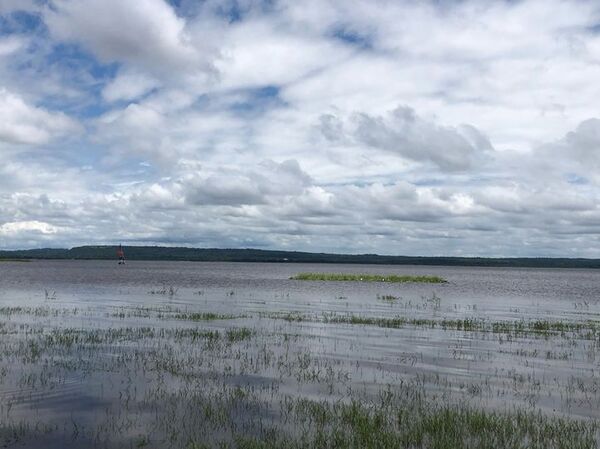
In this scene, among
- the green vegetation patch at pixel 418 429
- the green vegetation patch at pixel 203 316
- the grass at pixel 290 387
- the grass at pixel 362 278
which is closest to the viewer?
the green vegetation patch at pixel 418 429

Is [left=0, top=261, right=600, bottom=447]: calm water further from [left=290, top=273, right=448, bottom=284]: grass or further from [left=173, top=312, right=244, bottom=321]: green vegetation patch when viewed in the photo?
[left=290, top=273, right=448, bottom=284]: grass

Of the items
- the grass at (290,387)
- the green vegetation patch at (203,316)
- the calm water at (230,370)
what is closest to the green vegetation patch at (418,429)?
the grass at (290,387)

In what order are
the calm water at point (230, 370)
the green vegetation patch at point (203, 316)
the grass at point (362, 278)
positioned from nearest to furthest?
the calm water at point (230, 370) → the green vegetation patch at point (203, 316) → the grass at point (362, 278)

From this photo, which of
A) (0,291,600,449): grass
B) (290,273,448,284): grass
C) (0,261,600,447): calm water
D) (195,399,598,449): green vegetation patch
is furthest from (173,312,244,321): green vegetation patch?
(290,273,448,284): grass

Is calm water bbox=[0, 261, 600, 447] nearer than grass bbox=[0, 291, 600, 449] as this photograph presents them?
No

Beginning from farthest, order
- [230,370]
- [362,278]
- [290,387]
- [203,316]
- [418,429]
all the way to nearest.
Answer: [362,278] < [203,316] < [230,370] < [290,387] < [418,429]

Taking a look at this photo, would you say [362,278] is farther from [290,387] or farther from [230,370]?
[290,387]

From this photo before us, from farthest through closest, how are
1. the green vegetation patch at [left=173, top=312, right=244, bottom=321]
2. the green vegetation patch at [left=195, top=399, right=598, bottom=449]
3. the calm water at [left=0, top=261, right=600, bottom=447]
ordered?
1. the green vegetation patch at [left=173, top=312, right=244, bottom=321]
2. the calm water at [left=0, top=261, right=600, bottom=447]
3. the green vegetation patch at [left=195, top=399, right=598, bottom=449]

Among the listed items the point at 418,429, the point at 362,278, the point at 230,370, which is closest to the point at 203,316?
the point at 230,370

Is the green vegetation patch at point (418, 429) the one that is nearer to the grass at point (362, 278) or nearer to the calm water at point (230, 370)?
the calm water at point (230, 370)

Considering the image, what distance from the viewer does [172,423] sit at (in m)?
15.1

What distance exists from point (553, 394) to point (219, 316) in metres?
26.1

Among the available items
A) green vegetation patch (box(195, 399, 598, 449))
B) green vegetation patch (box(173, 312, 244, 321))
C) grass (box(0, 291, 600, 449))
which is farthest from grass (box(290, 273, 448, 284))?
green vegetation patch (box(195, 399, 598, 449))

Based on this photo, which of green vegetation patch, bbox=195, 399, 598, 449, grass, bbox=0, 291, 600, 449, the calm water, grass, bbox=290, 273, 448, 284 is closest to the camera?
green vegetation patch, bbox=195, 399, 598, 449
